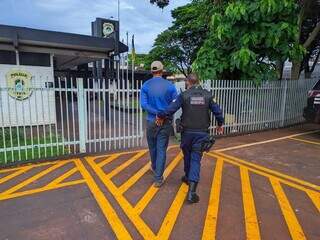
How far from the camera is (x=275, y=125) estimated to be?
1036cm

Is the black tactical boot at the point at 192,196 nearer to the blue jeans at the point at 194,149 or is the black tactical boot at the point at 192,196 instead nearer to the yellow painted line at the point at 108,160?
the blue jeans at the point at 194,149

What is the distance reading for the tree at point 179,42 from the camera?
2323 cm

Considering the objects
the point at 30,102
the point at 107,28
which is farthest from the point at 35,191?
the point at 107,28

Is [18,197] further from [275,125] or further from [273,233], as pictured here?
[275,125]

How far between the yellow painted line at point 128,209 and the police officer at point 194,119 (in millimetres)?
817

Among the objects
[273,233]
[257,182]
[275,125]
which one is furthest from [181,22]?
[273,233]

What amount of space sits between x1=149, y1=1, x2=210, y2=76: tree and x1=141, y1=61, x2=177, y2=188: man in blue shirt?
18678 mm

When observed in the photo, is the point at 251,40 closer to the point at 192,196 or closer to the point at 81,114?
the point at 81,114

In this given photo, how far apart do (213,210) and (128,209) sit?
112 cm

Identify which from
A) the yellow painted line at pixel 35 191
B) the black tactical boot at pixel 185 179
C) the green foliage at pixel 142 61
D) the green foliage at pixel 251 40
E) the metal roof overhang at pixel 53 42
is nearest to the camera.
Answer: the yellow painted line at pixel 35 191

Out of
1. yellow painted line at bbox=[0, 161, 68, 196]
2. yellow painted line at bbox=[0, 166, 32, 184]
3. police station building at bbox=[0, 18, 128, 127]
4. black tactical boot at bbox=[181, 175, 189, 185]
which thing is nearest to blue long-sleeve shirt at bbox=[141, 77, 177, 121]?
black tactical boot at bbox=[181, 175, 189, 185]

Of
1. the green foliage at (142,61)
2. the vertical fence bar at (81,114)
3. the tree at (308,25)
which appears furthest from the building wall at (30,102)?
the green foliage at (142,61)

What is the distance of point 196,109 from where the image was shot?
13.8 ft

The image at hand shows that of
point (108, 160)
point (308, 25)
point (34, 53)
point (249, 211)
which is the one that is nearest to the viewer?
point (249, 211)
